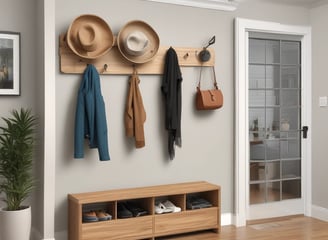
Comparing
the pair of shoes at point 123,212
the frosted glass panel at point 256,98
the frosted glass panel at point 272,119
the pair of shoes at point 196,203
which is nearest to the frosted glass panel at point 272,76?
the frosted glass panel at point 256,98

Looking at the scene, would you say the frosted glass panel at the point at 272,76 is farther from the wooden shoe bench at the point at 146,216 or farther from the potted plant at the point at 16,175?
the potted plant at the point at 16,175

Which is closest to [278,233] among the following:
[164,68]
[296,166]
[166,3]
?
[296,166]

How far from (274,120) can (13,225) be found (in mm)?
2966

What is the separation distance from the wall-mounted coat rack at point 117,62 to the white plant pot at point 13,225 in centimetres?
127

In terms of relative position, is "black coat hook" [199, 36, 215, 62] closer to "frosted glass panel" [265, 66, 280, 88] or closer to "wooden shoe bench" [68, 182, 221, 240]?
"frosted glass panel" [265, 66, 280, 88]

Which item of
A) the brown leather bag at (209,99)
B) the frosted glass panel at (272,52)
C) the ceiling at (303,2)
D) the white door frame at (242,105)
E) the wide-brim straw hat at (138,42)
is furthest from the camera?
the frosted glass panel at (272,52)

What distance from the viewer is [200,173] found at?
460 cm

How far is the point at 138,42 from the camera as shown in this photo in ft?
13.4

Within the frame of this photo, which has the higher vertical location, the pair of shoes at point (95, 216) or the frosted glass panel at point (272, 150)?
the frosted glass panel at point (272, 150)

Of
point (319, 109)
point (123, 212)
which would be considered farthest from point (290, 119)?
point (123, 212)

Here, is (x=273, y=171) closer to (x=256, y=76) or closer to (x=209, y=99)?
(x=256, y=76)

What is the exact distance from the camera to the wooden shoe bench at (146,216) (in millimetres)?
3767

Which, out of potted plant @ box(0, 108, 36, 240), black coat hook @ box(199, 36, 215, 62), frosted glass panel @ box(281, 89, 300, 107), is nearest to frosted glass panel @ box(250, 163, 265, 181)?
frosted glass panel @ box(281, 89, 300, 107)

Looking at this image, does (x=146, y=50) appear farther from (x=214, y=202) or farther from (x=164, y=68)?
(x=214, y=202)
